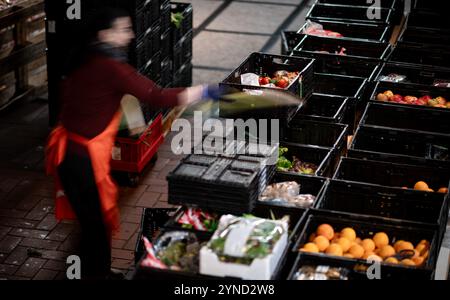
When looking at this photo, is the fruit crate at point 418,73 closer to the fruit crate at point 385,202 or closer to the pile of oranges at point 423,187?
the pile of oranges at point 423,187

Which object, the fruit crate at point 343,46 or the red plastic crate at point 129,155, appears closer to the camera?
the red plastic crate at point 129,155

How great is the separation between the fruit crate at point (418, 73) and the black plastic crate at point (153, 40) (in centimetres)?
245

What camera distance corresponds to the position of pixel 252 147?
5.55 m

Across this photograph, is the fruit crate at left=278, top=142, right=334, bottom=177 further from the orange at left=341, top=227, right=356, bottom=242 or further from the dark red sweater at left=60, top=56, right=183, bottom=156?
the dark red sweater at left=60, top=56, right=183, bottom=156

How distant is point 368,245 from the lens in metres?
4.97

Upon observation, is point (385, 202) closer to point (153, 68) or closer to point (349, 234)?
point (349, 234)

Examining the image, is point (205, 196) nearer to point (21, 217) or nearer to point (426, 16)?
point (21, 217)

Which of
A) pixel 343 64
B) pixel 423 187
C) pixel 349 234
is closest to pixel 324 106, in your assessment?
pixel 343 64

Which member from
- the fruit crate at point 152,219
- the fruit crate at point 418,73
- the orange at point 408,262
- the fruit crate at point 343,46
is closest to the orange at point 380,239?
the orange at point 408,262

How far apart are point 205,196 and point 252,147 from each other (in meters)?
0.71

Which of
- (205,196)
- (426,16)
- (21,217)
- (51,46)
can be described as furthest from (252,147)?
(426,16)

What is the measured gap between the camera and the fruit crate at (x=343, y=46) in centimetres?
838

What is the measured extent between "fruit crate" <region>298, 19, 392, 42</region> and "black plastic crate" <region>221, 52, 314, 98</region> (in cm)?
184

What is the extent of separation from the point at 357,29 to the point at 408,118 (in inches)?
91.6
